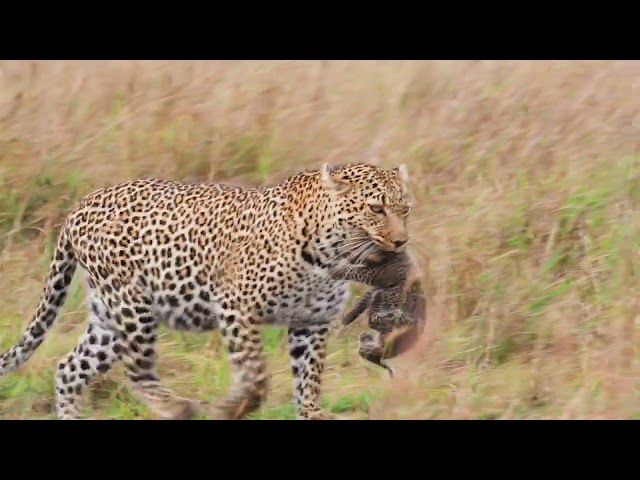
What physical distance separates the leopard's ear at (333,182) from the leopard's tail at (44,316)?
64.5 inches

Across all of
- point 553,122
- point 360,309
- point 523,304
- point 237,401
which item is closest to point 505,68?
point 553,122

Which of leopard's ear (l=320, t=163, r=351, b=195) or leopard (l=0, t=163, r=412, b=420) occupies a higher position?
leopard's ear (l=320, t=163, r=351, b=195)

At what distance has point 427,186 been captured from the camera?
12258 mm

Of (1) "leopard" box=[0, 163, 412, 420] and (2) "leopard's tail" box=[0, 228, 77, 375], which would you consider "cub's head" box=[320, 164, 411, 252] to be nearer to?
(1) "leopard" box=[0, 163, 412, 420]

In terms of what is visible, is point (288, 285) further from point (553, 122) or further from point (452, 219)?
point (553, 122)

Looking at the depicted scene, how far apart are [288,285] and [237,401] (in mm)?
683

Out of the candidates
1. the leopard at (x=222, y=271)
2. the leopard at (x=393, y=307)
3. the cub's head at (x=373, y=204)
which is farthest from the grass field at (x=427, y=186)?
the cub's head at (x=373, y=204)

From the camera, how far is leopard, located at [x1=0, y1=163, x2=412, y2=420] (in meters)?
9.44

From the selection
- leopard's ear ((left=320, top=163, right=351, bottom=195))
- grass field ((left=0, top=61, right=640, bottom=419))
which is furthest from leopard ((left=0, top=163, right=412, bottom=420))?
grass field ((left=0, top=61, right=640, bottom=419))

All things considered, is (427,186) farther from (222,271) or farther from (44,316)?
(44,316)

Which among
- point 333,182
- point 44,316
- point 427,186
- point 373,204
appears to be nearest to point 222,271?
point 333,182

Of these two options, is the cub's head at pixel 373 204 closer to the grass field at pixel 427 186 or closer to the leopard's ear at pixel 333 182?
the leopard's ear at pixel 333 182

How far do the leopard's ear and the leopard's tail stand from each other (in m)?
1.64

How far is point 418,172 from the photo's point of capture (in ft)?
40.5
